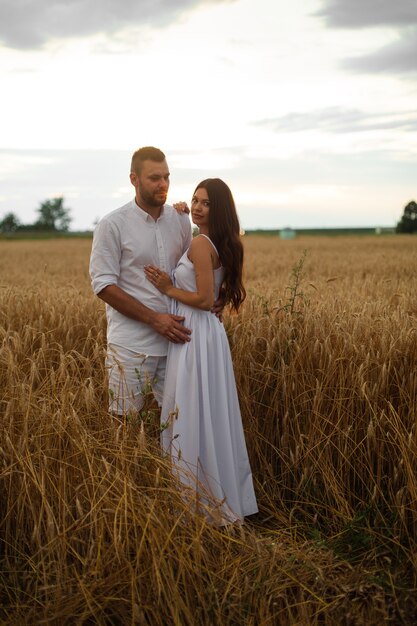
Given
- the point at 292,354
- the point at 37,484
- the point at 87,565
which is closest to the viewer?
the point at 87,565

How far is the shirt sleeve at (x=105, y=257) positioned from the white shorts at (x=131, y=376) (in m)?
0.39

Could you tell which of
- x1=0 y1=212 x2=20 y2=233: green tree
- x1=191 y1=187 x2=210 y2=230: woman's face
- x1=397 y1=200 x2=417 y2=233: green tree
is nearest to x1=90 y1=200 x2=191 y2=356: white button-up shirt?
x1=191 y1=187 x2=210 y2=230: woman's face

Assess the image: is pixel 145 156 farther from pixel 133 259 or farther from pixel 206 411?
pixel 206 411

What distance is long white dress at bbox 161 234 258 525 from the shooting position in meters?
3.53

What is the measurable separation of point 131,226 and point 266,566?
2037 millimetres

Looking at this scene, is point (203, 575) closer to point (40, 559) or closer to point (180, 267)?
point (40, 559)

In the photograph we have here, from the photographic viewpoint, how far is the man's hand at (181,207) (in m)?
3.88

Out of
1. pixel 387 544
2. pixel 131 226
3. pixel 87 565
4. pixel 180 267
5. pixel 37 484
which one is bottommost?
pixel 387 544

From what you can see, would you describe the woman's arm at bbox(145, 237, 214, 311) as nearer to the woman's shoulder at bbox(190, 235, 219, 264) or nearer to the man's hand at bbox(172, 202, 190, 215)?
the woman's shoulder at bbox(190, 235, 219, 264)

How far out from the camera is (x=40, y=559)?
2781 mm

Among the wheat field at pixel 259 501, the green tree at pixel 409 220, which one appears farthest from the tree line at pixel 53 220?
the wheat field at pixel 259 501

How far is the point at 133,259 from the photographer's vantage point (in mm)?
3703

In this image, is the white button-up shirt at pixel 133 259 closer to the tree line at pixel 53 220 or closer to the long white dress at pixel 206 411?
the long white dress at pixel 206 411

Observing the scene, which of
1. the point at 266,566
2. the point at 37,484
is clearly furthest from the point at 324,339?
the point at 37,484
